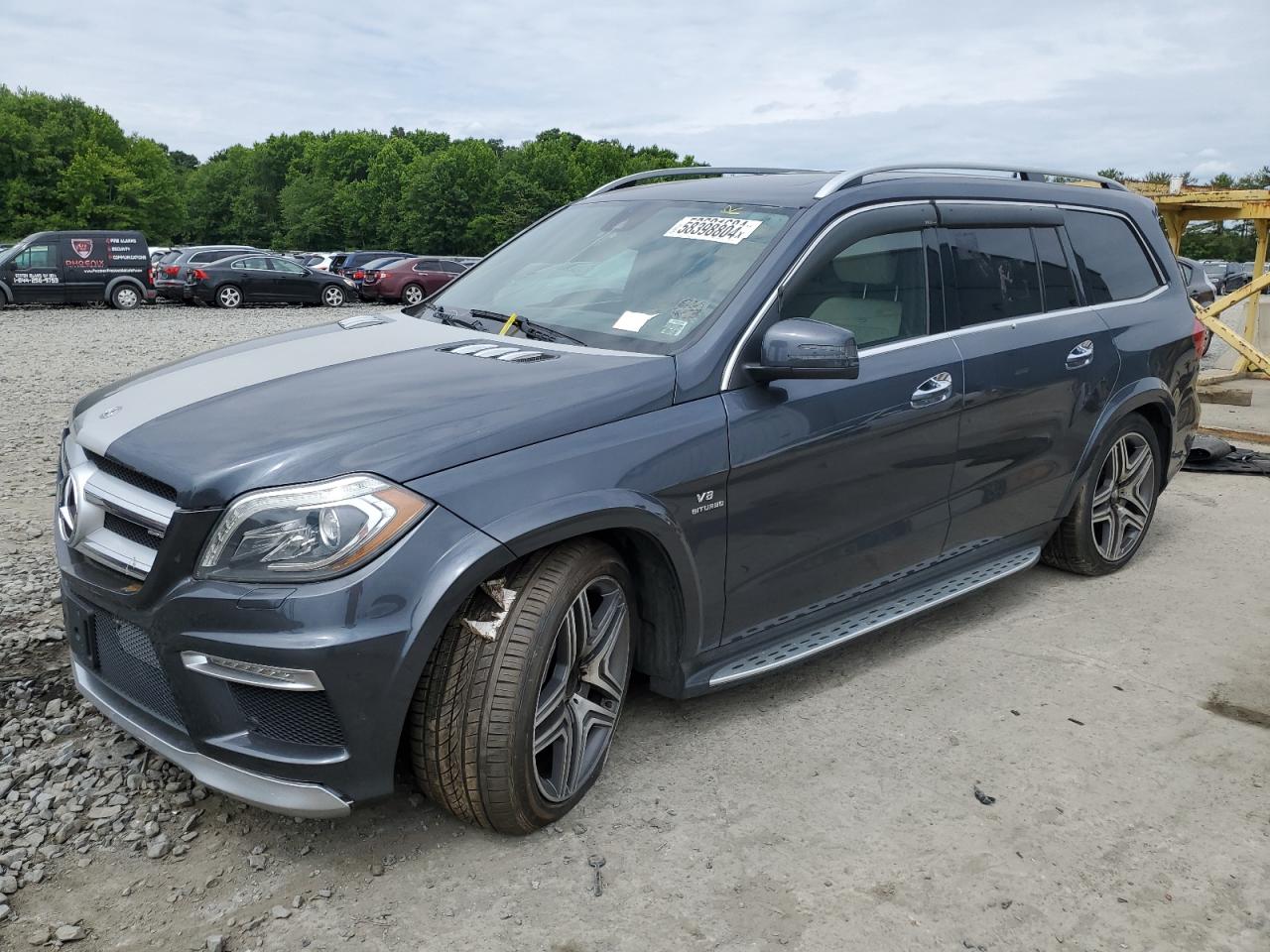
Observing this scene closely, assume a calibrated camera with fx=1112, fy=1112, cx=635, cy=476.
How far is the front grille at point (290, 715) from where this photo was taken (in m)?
2.62

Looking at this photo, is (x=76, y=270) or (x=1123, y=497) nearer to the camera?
(x=1123, y=497)

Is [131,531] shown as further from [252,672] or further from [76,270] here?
[76,270]

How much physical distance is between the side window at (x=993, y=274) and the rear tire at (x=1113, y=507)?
0.90 meters

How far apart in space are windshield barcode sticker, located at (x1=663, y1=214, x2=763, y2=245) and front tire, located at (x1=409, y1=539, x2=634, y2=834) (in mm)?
1255

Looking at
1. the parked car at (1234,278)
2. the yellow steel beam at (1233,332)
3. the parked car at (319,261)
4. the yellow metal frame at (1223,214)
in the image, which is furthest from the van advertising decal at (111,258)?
the parked car at (1234,278)

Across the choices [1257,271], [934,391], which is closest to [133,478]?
[934,391]

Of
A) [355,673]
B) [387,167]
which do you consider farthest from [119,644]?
[387,167]

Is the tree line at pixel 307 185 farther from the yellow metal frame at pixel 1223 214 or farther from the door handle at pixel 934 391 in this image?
the door handle at pixel 934 391

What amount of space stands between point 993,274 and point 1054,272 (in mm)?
498

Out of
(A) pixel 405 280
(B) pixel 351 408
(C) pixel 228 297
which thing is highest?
(B) pixel 351 408

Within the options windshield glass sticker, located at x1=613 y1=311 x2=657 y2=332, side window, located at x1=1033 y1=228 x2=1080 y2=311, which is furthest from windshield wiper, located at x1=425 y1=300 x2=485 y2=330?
side window, located at x1=1033 y1=228 x2=1080 y2=311

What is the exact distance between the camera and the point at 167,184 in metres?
77.5

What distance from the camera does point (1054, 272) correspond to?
4.74m

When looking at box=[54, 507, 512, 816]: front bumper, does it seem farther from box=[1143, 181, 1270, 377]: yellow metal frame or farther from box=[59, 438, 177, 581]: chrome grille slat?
box=[1143, 181, 1270, 377]: yellow metal frame
